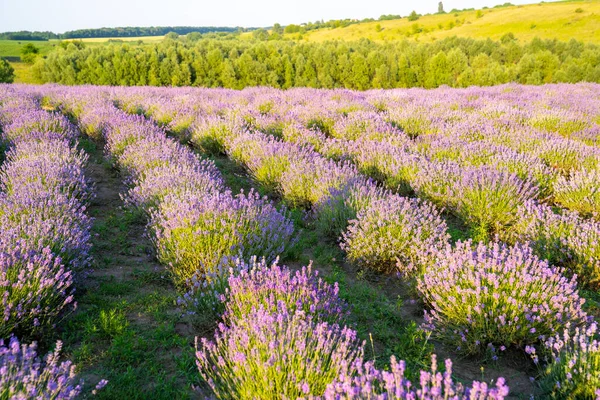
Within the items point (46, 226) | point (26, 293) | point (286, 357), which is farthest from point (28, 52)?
point (286, 357)

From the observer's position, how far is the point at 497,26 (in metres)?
45.4

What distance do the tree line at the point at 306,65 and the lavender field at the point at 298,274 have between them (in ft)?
57.1

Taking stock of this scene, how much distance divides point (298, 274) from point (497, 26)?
172 ft

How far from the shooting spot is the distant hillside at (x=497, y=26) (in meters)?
39.7

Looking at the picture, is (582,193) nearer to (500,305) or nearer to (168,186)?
(500,305)

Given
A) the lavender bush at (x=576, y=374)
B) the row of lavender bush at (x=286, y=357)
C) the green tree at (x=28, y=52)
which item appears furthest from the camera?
the green tree at (x=28, y=52)

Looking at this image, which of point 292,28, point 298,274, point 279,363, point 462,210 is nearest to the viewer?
point 279,363

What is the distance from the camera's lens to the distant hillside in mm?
39688

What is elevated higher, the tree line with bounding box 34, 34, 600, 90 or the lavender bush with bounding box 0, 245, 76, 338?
the tree line with bounding box 34, 34, 600, 90

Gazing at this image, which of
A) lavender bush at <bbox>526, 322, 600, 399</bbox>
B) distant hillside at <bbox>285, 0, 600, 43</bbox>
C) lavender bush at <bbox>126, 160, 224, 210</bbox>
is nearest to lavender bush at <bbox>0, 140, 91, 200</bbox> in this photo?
lavender bush at <bbox>126, 160, 224, 210</bbox>

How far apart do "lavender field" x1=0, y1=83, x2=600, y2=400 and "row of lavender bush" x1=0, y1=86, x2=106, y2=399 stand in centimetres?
2

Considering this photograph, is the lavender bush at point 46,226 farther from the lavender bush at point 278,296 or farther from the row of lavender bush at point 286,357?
the row of lavender bush at point 286,357

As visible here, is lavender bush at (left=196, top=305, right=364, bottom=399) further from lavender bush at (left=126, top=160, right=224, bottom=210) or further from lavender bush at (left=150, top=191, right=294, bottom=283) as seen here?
lavender bush at (left=126, top=160, right=224, bottom=210)

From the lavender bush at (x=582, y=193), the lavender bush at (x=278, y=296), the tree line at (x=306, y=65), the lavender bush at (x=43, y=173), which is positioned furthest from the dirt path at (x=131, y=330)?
the tree line at (x=306, y=65)
